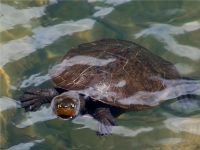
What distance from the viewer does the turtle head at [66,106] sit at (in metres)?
4.98

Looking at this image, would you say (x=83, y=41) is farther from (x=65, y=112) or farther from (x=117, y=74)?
(x=65, y=112)

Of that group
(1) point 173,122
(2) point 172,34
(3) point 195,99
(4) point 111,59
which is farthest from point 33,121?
(2) point 172,34

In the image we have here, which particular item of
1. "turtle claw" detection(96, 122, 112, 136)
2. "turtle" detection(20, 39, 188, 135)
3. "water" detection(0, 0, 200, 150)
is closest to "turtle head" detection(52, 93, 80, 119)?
"turtle" detection(20, 39, 188, 135)

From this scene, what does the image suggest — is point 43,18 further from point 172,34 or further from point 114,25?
point 172,34

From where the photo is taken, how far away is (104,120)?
16.6ft

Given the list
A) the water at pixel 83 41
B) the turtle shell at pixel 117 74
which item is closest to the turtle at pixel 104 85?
the turtle shell at pixel 117 74

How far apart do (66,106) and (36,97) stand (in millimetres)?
590

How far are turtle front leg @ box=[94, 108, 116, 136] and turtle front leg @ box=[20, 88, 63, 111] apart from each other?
0.62 m

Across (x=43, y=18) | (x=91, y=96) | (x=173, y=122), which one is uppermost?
(x=43, y=18)

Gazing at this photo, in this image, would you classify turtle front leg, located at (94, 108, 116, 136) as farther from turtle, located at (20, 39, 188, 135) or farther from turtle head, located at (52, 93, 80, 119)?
turtle head, located at (52, 93, 80, 119)

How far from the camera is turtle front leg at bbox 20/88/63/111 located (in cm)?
536

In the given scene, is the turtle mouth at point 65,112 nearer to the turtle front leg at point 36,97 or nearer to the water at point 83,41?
the water at point 83,41

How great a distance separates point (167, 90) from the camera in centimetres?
546

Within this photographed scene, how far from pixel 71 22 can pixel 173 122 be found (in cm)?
258
